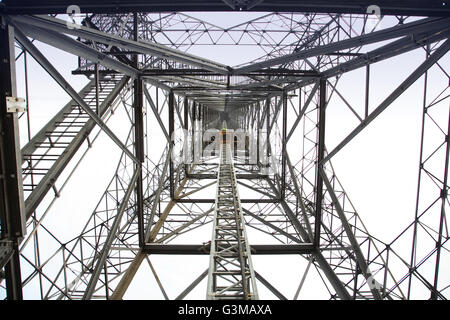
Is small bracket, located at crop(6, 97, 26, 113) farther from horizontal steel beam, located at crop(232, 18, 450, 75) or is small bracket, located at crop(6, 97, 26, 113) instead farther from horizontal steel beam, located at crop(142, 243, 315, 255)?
horizontal steel beam, located at crop(142, 243, 315, 255)

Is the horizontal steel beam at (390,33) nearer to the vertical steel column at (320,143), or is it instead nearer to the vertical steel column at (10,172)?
the vertical steel column at (320,143)

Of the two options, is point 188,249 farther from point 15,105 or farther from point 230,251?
point 15,105

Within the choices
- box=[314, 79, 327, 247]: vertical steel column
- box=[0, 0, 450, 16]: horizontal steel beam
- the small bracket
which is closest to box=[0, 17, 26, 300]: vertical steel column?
the small bracket

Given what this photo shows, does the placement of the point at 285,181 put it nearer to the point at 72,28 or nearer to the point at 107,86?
the point at 107,86

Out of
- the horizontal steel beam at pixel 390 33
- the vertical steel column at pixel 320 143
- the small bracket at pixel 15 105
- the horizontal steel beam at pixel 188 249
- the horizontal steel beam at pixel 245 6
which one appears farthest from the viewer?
the horizontal steel beam at pixel 188 249

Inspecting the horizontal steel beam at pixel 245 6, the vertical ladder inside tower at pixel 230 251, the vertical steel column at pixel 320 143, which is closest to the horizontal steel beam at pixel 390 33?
the horizontal steel beam at pixel 245 6

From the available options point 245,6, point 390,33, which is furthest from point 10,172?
point 390,33
